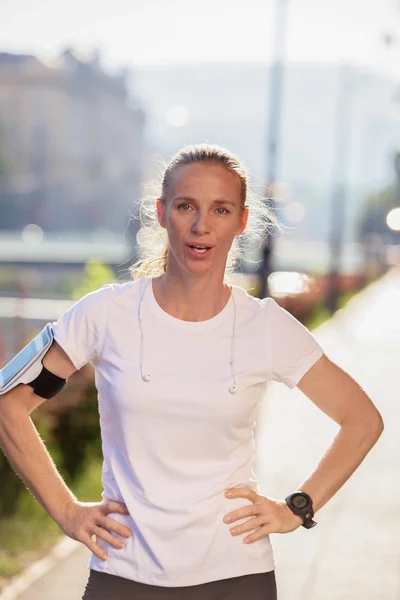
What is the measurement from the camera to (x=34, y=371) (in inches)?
104

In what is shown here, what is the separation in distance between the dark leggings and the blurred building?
8648cm

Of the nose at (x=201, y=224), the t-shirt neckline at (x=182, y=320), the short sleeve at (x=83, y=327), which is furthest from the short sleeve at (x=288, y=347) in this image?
the short sleeve at (x=83, y=327)

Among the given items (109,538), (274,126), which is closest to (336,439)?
(109,538)

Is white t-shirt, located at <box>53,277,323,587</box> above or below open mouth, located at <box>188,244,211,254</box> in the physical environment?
below

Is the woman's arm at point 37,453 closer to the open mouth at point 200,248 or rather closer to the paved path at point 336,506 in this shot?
the open mouth at point 200,248

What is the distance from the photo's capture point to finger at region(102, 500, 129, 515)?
2547 mm

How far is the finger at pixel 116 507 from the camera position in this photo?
2.55 m

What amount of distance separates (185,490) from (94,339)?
412 millimetres

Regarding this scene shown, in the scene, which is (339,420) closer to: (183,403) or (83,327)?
(183,403)

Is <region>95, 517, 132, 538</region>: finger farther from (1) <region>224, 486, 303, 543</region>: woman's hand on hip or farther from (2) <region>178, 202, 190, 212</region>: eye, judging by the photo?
(2) <region>178, 202, 190, 212</region>: eye

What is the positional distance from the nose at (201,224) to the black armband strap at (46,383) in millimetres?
483

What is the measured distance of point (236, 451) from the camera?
2574 mm

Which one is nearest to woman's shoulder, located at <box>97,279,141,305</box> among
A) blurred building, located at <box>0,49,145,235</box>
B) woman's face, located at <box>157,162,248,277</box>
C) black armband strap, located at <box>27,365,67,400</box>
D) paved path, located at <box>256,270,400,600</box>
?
woman's face, located at <box>157,162,248,277</box>

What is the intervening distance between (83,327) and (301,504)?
2.36ft
